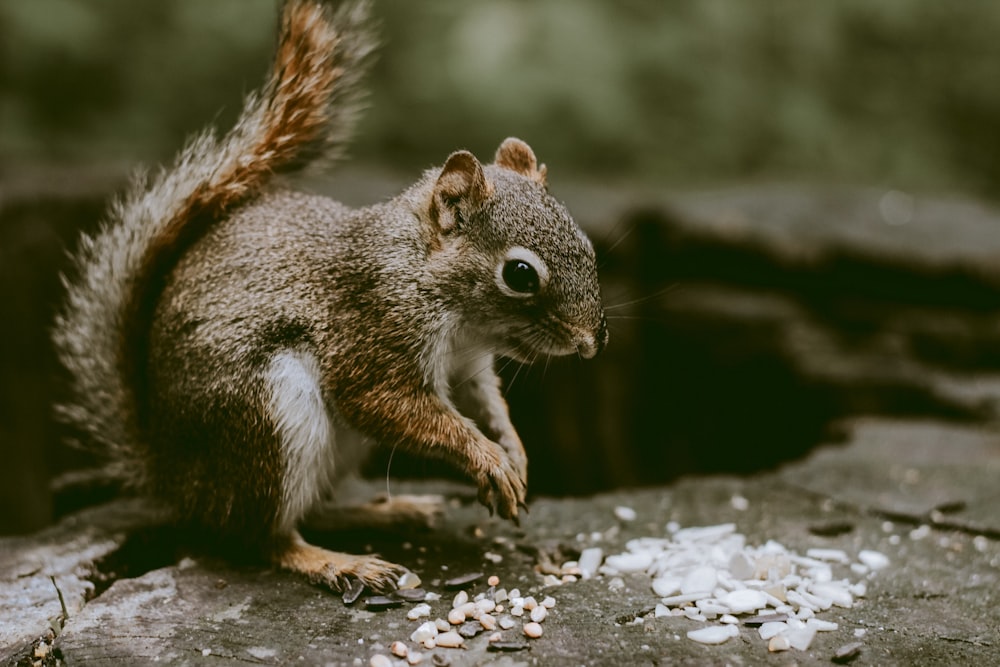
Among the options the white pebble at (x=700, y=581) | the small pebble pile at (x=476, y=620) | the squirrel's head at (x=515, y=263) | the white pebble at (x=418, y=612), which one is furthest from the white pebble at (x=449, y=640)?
the squirrel's head at (x=515, y=263)

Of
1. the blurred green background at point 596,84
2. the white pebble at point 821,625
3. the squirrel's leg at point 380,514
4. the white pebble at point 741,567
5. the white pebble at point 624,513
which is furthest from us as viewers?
the blurred green background at point 596,84

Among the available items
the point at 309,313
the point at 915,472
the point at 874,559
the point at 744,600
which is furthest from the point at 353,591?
the point at 915,472

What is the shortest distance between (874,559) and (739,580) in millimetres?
438

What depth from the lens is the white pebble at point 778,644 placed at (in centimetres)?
200

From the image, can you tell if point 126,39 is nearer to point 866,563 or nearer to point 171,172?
point 171,172

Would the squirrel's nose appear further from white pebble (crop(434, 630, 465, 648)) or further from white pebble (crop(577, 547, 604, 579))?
white pebble (crop(434, 630, 465, 648))

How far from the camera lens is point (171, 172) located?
98.4 inches

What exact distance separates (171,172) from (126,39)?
11.0 feet

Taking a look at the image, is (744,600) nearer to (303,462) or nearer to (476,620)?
(476,620)

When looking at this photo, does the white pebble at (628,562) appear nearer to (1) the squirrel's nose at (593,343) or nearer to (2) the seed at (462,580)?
(2) the seed at (462,580)

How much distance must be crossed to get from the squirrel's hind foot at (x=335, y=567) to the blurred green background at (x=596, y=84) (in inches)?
118

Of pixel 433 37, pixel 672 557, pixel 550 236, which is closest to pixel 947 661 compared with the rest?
pixel 672 557

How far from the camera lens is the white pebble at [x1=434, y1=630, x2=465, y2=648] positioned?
201 centimetres

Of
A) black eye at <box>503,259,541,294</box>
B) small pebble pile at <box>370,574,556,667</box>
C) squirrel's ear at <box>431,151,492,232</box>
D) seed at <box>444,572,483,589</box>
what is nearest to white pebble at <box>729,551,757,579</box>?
small pebble pile at <box>370,574,556,667</box>
